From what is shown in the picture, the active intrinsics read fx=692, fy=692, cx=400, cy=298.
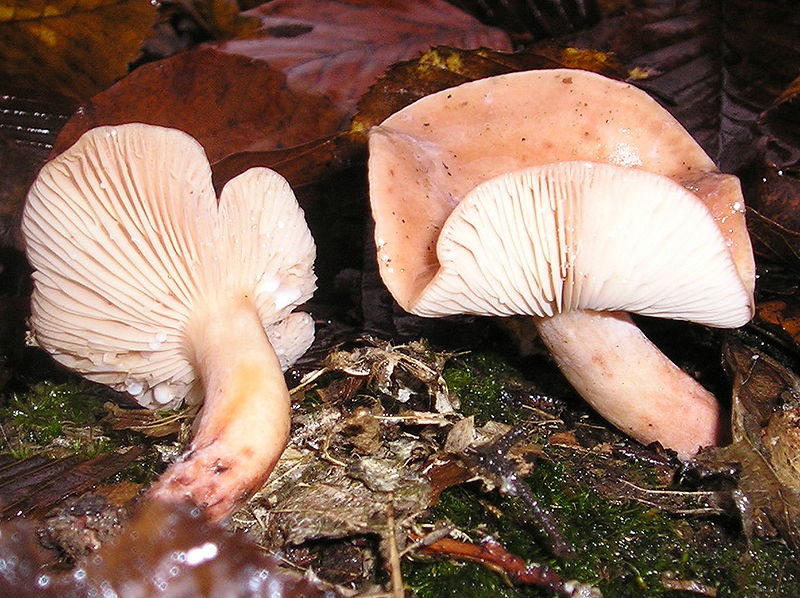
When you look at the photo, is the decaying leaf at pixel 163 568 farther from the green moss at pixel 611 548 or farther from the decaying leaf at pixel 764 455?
the decaying leaf at pixel 764 455

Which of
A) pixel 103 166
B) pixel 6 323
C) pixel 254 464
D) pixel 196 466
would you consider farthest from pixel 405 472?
pixel 6 323

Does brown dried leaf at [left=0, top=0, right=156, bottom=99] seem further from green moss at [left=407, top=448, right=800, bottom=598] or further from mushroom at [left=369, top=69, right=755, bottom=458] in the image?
green moss at [left=407, top=448, right=800, bottom=598]

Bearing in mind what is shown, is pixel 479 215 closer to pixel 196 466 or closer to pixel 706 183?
pixel 706 183

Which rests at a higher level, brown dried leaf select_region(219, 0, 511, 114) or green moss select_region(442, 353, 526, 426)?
brown dried leaf select_region(219, 0, 511, 114)

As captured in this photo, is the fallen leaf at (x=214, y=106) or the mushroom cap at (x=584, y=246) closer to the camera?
the mushroom cap at (x=584, y=246)

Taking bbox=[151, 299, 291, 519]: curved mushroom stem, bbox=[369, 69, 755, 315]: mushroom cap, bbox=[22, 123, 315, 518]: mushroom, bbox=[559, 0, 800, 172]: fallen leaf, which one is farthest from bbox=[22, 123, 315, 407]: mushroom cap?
bbox=[559, 0, 800, 172]: fallen leaf

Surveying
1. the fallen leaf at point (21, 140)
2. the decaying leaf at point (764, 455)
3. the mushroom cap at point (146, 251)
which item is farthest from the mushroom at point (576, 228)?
the fallen leaf at point (21, 140)
